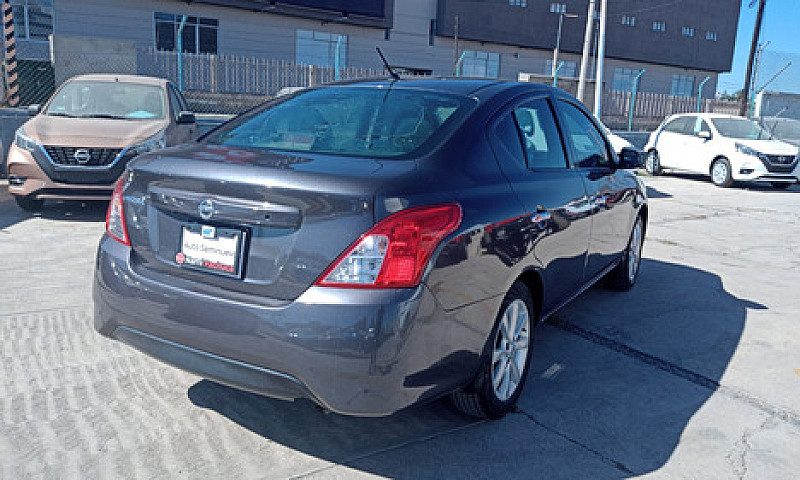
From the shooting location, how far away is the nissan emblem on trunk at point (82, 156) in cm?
722

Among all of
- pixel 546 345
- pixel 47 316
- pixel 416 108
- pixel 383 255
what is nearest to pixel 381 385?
pixel 383 255

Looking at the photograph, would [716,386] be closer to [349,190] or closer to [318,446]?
[318,446]

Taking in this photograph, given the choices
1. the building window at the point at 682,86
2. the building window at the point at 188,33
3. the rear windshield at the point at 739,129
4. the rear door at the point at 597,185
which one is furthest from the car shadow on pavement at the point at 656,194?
the building window at the point at 682,86

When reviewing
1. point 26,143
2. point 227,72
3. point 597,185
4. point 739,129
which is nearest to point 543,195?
point 597,185

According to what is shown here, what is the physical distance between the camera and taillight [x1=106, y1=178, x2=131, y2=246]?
2953 mm

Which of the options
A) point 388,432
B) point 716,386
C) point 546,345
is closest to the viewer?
point 388,432

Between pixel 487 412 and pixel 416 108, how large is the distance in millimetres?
1539

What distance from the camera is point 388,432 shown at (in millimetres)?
3137

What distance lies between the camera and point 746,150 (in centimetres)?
1424

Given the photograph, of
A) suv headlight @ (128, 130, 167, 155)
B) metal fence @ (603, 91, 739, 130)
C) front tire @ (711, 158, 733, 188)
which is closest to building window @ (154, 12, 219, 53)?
metal fence @ (603, 91, 739, 130)

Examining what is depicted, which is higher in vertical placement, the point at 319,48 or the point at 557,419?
the point at 319,48

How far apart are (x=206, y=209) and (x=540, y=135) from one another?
6.68ft

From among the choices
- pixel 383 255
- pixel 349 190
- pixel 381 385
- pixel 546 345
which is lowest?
pixel 546 345

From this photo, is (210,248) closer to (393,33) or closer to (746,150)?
(746,150)
